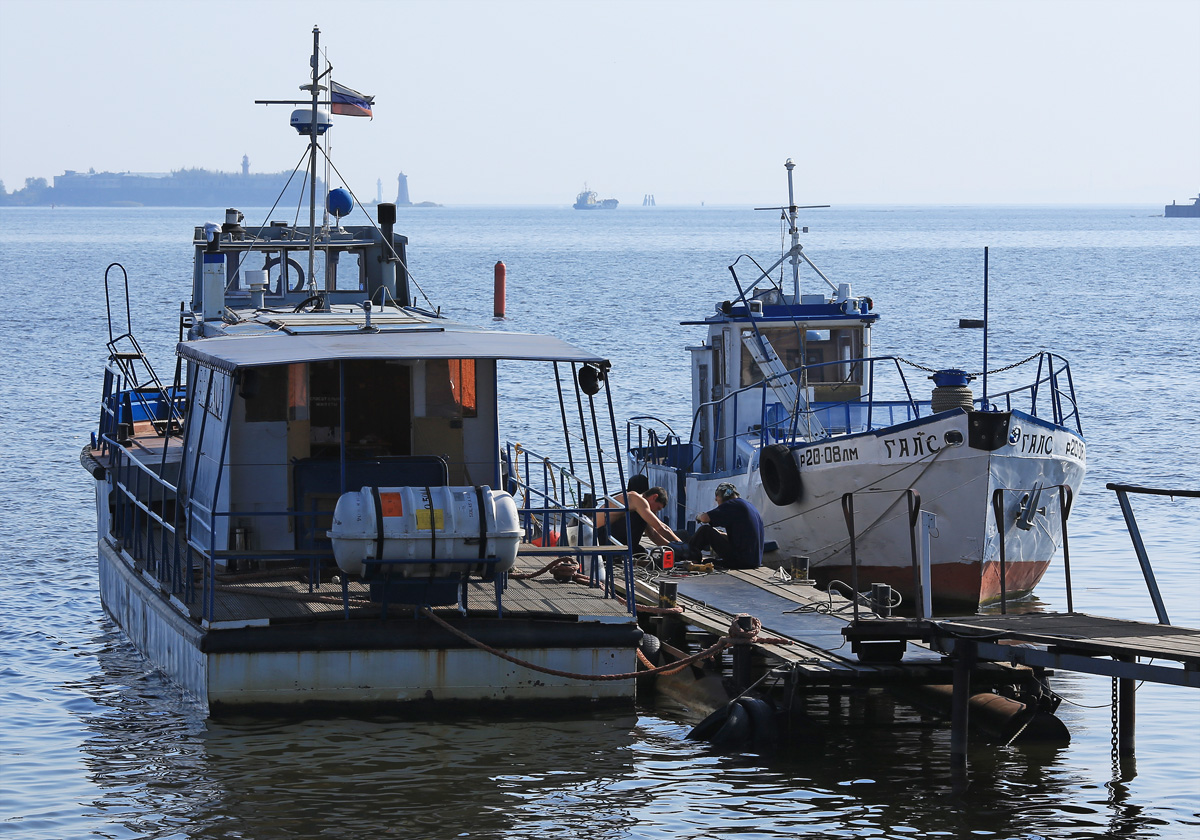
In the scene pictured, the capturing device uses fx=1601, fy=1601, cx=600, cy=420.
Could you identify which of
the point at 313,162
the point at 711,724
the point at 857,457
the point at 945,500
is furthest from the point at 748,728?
the point at 313,162

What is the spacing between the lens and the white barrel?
11.7 metres

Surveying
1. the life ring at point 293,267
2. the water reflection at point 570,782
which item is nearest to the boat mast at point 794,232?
the life ring at point 293,267

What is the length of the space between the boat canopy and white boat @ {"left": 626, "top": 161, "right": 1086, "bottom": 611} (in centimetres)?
442

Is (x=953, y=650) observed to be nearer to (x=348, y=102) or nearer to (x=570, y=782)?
(x=570, y=782)

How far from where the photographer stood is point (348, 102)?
19156 mm

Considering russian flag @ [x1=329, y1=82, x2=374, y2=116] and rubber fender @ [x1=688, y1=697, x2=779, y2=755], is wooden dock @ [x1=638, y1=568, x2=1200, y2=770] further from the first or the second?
russian flag @ [x1=329, y1=82, x2=374, y2=116]

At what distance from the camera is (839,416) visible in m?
21.1

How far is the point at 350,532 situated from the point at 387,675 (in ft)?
4.26

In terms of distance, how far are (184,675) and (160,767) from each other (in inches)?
43.6

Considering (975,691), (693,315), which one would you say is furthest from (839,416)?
(693,315)

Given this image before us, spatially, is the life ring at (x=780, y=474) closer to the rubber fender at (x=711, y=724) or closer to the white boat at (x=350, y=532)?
the white boat at (x=350, y=532)

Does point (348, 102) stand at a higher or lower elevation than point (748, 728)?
higher

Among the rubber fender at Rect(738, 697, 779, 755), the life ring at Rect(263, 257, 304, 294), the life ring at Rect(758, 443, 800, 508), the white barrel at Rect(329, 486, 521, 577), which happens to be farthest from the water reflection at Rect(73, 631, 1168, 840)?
the life ring at Rect(263, 257, 304, 294)

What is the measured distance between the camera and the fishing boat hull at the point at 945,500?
58.4 ft
